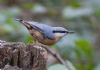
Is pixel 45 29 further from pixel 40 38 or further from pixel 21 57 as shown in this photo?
pixel 21 57

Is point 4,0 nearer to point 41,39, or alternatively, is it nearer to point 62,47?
point 62,47

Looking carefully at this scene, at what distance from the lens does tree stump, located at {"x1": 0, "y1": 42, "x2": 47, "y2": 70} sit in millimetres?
1799

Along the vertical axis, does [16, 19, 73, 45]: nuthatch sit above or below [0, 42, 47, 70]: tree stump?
above

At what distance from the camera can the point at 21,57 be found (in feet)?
5.96

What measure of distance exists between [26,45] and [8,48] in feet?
0.28

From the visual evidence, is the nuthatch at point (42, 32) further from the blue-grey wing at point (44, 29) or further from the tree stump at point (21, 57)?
the tree stump at point (21, 57)

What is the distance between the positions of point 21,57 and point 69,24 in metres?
2.48

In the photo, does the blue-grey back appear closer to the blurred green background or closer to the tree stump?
the tree stump

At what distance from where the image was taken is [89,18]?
4.06m

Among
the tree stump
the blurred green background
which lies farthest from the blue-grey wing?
the blurred green background

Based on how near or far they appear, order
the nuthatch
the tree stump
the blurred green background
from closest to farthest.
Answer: the tree stump, the nuthatch, the blurred green background

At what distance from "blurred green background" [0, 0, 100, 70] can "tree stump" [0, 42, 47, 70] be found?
0.57 meters

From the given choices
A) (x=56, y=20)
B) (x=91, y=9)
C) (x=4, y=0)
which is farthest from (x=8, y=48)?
(x=4, y=0)

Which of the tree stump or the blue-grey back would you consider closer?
the tree stump
